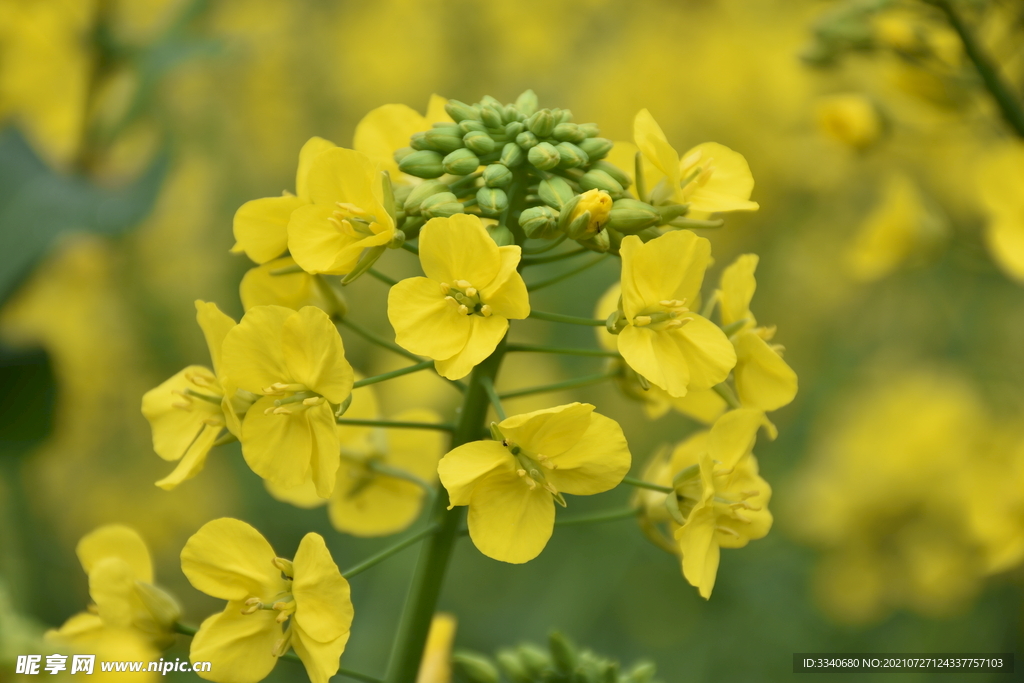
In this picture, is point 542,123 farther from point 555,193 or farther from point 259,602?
point 259,602

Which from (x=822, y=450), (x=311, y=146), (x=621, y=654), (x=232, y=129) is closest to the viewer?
(x=311, y=146)

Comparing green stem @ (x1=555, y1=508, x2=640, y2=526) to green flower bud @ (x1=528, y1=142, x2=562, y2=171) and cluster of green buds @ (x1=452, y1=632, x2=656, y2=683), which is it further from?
green flower bud @ (x1=528, y1=142, x2=562, y2=171)

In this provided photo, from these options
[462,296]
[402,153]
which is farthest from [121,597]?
[402,153]

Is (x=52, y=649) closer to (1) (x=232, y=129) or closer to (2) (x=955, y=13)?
(2) (x=955, y=13)

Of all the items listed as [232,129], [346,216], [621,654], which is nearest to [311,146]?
[346,216]

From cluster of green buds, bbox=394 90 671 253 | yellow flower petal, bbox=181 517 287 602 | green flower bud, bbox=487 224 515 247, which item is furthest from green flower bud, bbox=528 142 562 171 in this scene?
yellow flower petal, bbox=181 517 287 602

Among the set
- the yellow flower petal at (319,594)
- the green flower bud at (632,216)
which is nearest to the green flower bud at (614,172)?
the green flower bud at (632,216)
